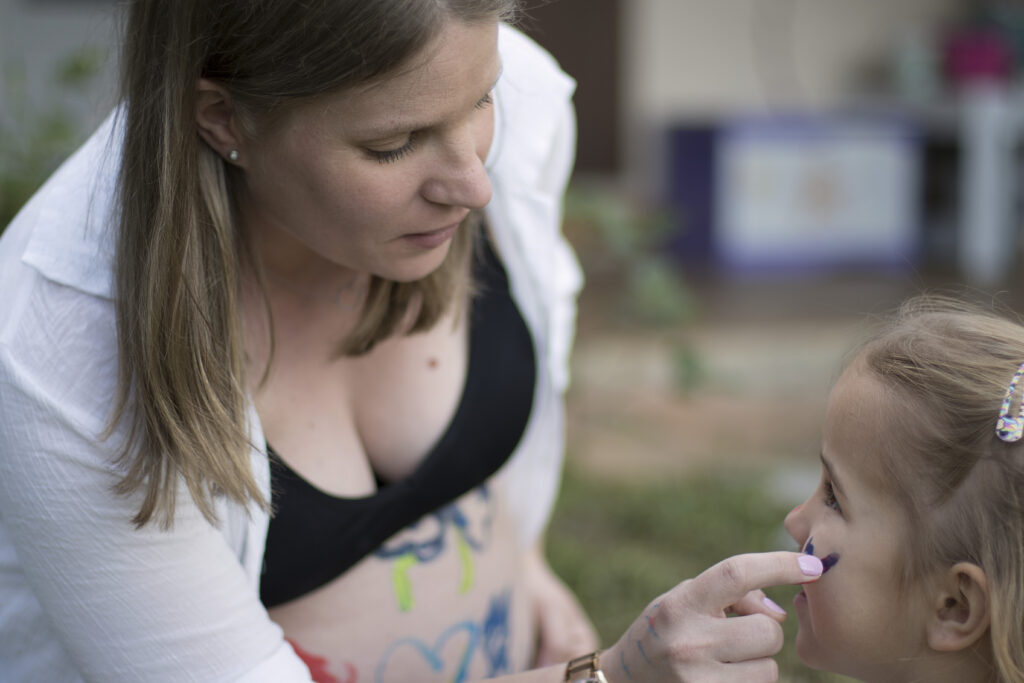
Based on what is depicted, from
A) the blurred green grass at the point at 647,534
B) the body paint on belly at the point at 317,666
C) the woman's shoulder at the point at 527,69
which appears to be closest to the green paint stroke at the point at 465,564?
the body paint on belly at the point at 317,666

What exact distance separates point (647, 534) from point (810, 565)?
1878 mm

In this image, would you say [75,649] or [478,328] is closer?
[75,649]

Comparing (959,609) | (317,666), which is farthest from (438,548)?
(959,609)

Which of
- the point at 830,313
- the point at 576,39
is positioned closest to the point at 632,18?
the point at 576,39

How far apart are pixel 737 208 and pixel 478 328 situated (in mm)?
5826

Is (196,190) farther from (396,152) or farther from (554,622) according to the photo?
(554,622)

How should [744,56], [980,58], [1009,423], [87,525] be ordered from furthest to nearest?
[744,56] < [980,58] < [87,525] < [1009,423]

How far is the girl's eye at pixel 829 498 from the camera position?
1248 millimetres

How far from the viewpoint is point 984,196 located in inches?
284

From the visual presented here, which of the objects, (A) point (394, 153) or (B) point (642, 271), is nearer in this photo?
(A) point (394, 153)

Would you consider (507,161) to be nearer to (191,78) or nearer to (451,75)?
(451,75)

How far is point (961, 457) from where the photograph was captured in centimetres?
112

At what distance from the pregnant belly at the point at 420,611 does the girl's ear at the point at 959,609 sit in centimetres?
61

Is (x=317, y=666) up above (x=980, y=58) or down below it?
below
